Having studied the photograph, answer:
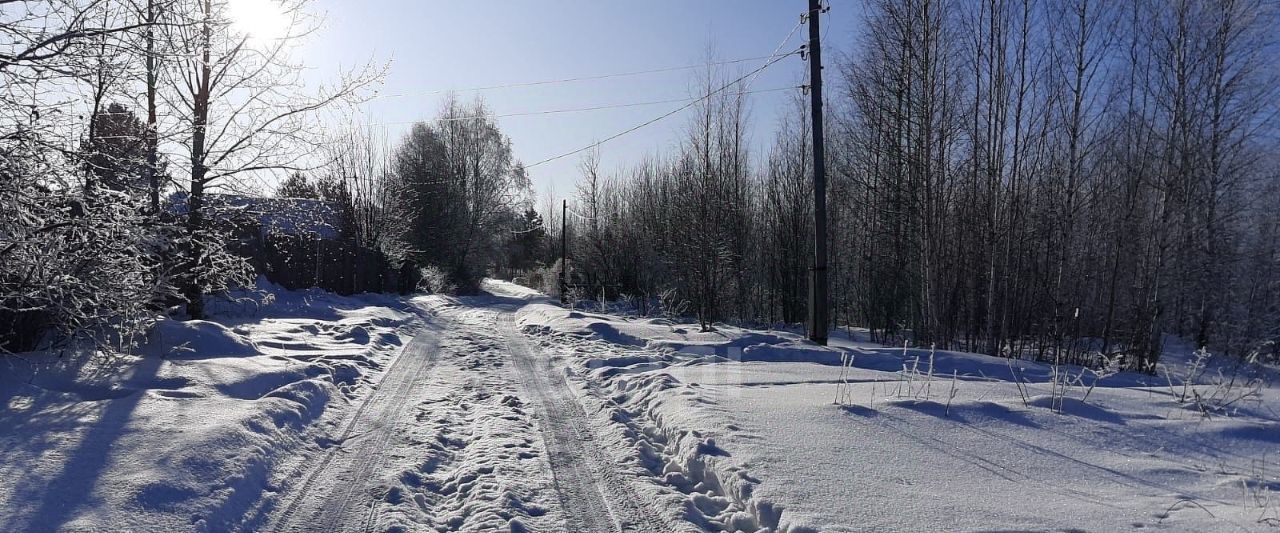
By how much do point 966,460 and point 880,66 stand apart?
1507 centimetres

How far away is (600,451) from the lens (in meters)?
5.29

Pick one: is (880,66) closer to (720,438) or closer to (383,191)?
(720,438)

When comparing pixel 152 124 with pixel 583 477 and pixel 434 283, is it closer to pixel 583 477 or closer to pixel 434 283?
pixel 583 477

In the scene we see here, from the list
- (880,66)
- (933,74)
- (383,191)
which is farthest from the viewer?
(383,191)

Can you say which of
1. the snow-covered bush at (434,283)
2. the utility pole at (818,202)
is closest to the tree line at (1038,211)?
the utility pole at (818,202)

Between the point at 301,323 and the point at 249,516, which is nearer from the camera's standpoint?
the point at 249,516

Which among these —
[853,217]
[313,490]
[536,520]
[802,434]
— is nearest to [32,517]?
[313,490]

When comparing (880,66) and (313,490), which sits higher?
(880,66)

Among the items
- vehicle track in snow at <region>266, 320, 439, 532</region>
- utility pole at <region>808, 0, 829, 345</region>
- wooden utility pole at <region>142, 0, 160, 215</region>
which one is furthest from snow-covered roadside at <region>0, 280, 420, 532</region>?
utility pole at <region>808, 0, 829, 345</region>

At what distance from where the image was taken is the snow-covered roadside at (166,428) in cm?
352

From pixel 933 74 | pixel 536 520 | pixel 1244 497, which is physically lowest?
pixel 536 520

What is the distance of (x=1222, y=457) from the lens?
4562mm

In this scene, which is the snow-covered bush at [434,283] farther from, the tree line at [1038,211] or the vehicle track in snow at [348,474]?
the vehicle track in snow at [348,474]

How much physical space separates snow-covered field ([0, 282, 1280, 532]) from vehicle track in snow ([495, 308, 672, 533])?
25 mm
